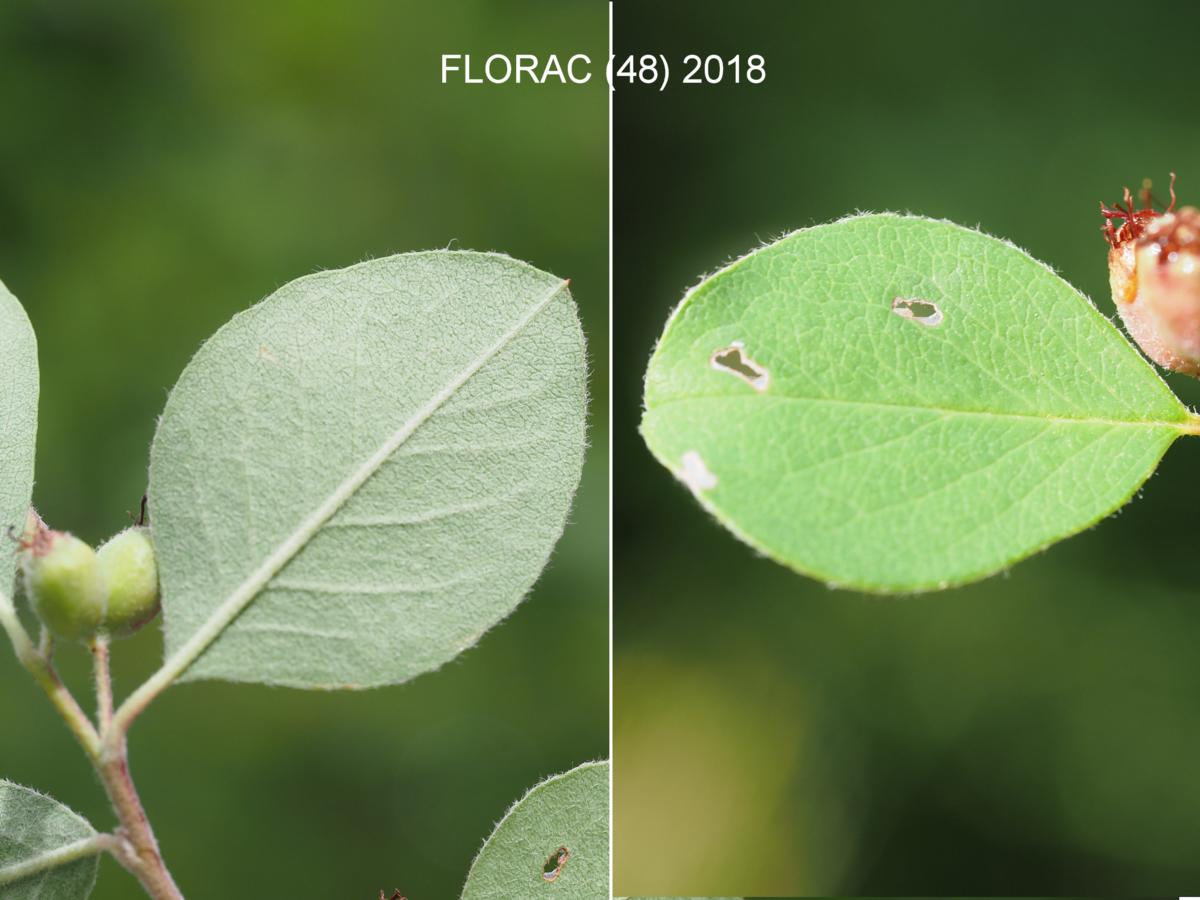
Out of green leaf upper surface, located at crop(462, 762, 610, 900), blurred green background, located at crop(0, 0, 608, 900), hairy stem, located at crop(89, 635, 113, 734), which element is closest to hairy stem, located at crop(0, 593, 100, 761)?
hairy stem, located at crop(89, 635, 113, 734)

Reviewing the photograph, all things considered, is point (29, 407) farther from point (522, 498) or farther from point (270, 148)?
point (270, 148)

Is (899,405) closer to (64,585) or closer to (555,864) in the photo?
(555,864)

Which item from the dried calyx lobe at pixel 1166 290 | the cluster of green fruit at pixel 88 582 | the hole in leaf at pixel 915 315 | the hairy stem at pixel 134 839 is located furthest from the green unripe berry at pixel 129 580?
the dried calyx lobe at pixel 1166 290

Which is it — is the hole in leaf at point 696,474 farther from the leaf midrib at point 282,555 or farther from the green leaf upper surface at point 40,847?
the green leaf upper surface at point 40,847

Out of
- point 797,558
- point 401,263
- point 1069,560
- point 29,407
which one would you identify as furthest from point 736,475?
point 1069,560

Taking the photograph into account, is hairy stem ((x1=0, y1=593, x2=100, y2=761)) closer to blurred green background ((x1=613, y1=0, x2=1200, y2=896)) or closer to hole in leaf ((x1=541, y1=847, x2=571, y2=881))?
hole in leaf ((x1=541, y1=847, x2=571, y2=881))

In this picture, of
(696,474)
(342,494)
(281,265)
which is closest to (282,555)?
(342,494)
